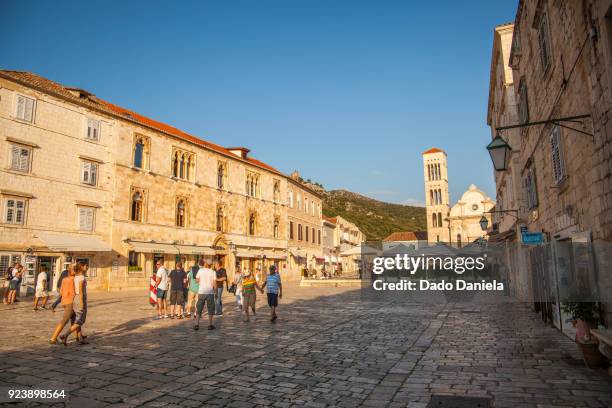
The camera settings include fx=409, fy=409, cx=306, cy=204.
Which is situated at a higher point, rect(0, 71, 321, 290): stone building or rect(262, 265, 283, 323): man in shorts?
rect(0, 71, 321, 290): stone building

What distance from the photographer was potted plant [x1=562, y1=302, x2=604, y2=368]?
6102mm

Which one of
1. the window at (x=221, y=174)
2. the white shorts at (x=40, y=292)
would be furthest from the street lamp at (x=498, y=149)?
the window at (x=221, y=174)

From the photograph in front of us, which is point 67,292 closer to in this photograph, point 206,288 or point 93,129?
point 206,288

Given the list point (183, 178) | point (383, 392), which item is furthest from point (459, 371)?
point (183, 178)

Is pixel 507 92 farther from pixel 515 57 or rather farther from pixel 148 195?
pixel 148 195

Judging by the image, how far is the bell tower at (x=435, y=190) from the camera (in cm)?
7856

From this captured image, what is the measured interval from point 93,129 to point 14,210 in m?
6.85

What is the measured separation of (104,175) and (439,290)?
21.7m

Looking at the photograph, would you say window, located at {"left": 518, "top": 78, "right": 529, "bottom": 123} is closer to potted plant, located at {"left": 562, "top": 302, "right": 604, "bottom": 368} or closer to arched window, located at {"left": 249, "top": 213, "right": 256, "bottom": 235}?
potted plant, located at {"left": 562, "top": 302, "right": 604, "bottom": 368}

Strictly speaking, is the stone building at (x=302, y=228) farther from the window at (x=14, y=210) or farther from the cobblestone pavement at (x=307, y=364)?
the cobblestone pavement at (x=307, y=364)

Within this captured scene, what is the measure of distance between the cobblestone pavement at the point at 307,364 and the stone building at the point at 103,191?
13.1 meters

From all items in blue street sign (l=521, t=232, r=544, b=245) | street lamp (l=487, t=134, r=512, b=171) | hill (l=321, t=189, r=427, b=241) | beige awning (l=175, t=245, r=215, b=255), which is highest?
hill (l=321, t=189, r=427, b=241)

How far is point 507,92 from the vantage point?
19156mm

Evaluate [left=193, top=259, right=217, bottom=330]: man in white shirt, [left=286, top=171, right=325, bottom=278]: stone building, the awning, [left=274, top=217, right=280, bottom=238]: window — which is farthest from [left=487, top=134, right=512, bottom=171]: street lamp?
[left=274, top=217, right=280, bottom=238]: window
